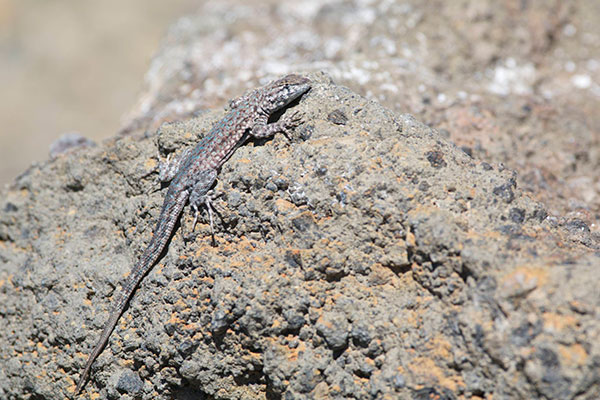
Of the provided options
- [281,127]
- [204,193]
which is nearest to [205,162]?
[204,193]

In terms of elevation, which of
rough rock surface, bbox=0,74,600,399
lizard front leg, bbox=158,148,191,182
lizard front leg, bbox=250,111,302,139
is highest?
lizard front leg, bbox=250,111,302,139

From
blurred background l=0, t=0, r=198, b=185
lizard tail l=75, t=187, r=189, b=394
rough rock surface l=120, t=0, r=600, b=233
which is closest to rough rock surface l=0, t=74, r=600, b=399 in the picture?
lizard tail l=75, t=187, r=189, b=394

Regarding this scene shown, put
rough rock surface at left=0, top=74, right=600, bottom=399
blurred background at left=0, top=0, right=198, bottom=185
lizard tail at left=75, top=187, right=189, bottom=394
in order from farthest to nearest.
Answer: blurred background at left=0, top=0, right=198, bottom=185
lizard tail at left=75, top=187, right=189, bottom=394
rough rock surface at left=0, top=74, right=600, bottom=399

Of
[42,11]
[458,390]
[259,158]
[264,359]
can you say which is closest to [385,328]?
[458,390]

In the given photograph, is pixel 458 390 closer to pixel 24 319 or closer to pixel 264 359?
pixel 264 359

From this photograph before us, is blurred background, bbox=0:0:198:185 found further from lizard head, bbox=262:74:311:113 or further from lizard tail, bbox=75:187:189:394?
lizard tail, bbox=75:187:189:394
